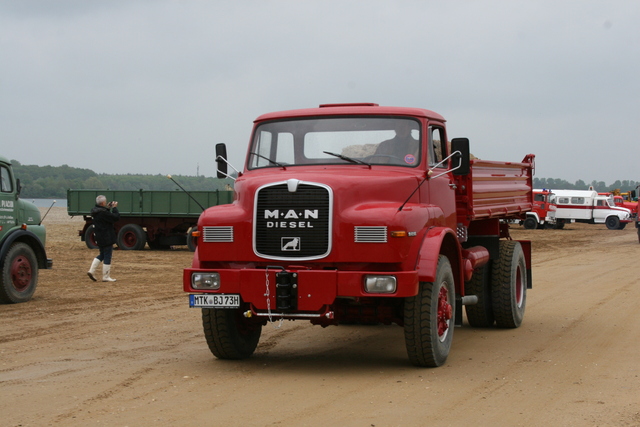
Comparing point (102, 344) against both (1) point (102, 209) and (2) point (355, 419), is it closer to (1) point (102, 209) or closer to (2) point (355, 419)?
(2) point (355, 419)

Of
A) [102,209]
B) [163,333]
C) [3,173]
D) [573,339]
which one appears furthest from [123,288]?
[573,339]

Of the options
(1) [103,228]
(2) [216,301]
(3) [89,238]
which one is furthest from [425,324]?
(3) [89,238]

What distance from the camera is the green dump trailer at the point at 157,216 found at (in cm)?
2772

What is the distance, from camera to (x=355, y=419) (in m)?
6.02

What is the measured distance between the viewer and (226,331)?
8273 millimetres

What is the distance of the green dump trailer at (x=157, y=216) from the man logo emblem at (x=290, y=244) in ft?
65.0

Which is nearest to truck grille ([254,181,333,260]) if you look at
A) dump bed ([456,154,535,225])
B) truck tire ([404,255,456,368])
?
truck tire ([404,255,456,368])

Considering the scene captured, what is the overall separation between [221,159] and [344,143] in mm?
1318

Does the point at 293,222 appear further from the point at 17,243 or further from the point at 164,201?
the point at 164,201

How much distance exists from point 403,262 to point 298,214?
1027 mm

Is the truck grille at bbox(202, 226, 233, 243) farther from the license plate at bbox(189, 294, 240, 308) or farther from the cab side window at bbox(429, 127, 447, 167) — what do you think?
the cab side window at bbox(429, 127, 447, 167)

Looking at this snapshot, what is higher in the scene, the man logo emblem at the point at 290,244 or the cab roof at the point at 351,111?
the cab roof at the point at 351,111

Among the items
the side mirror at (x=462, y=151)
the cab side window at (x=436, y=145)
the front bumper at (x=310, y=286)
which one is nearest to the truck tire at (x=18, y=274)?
the front bumper at (x=310, y=286)

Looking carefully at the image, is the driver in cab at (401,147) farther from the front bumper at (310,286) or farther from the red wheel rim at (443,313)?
the front bumper at (310,286)
